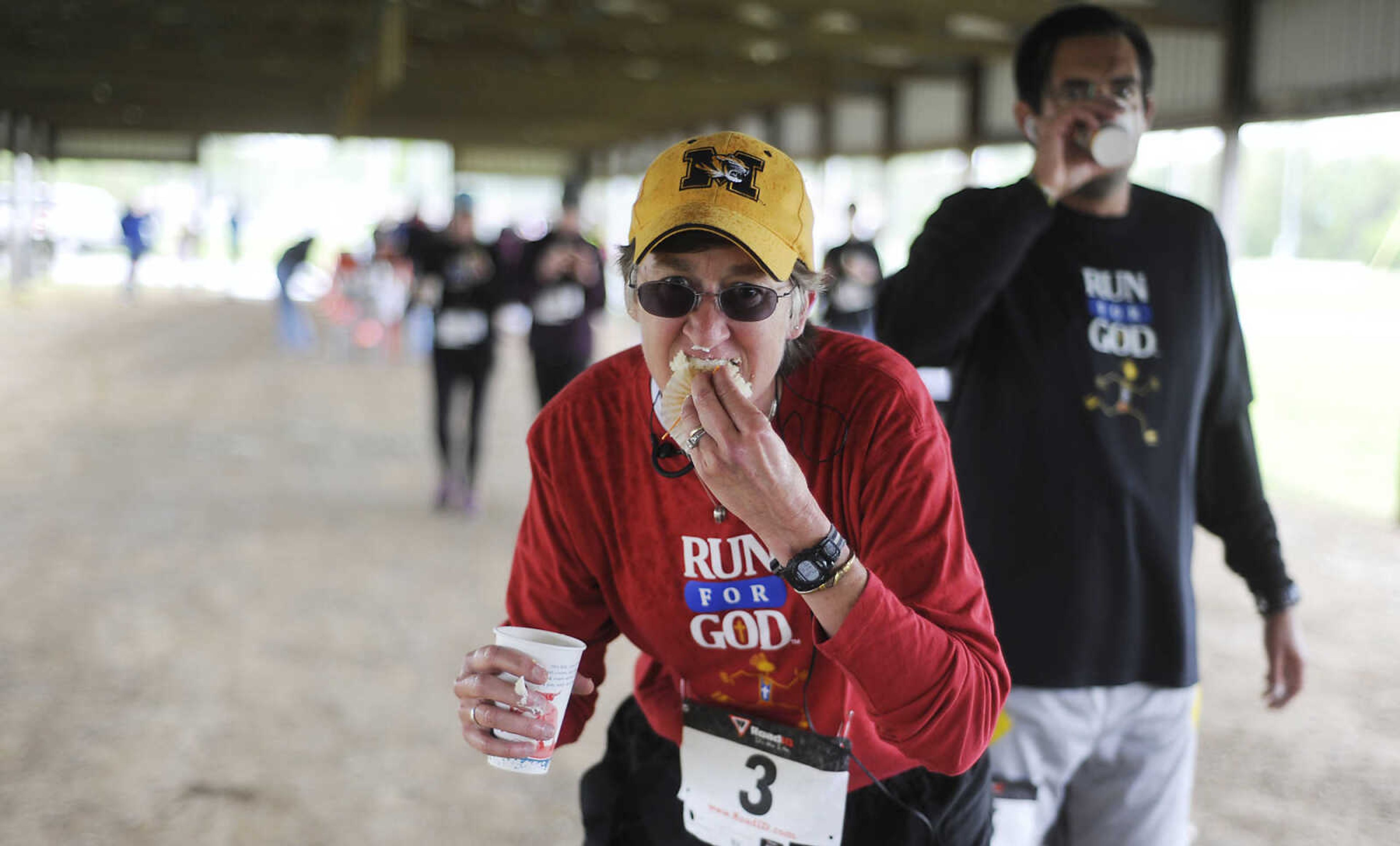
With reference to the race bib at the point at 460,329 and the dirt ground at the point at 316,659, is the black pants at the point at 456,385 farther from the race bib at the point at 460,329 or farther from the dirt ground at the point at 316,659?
the dirt ground at the point at 316,659

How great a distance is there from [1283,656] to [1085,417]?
0.78 meters

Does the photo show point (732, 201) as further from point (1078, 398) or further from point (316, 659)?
point (316, 659)

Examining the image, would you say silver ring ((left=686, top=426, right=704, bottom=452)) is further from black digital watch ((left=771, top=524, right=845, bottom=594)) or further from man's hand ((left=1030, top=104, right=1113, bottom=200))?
man's hand ((left=1030, top=104, right=1113, bottom=200))

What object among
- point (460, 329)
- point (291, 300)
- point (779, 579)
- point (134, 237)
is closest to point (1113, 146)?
point (779, 579)

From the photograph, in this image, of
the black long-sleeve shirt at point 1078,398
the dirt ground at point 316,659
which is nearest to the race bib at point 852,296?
the dirt ground at point 316,659

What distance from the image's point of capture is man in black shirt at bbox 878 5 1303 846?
2039mm

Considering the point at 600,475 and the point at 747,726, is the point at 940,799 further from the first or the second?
the point at 600,475

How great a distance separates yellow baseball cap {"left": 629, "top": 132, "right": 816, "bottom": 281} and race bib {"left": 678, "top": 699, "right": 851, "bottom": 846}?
0.67 metres

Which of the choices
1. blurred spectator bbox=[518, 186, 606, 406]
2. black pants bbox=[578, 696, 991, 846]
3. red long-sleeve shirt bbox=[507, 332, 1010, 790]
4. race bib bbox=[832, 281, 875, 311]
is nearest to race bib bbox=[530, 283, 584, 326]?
blurred spectator bbox=[518, 186, 606, 406]

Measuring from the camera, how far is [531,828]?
356 centimetres

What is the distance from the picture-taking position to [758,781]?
5.47 ft

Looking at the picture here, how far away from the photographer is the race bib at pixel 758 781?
1620mm

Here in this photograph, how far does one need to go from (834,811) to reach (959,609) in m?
0.41

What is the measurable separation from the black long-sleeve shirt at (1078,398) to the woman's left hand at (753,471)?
87 centimetres
